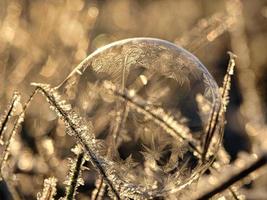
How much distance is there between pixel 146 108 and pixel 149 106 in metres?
0.01

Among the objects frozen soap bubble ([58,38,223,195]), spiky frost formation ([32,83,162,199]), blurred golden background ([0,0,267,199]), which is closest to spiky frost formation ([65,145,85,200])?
spiky frost formation ([32,83,162,199])

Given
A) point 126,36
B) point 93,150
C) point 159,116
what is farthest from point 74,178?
point 126,36

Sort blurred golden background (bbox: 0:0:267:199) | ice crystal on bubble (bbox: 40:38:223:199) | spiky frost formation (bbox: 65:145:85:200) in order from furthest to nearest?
blurred golden background (bbox: 0:0:267:199) < ice crystal on bubble (bbox: 40:38:223:199) < spiky frost formation (bbox: 65:145:85:200)

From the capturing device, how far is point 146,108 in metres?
1.42

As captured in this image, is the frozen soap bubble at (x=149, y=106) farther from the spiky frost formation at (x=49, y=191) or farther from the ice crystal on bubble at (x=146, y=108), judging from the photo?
the spiky frost formation at (x=49, y=191)

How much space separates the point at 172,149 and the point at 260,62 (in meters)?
2.77

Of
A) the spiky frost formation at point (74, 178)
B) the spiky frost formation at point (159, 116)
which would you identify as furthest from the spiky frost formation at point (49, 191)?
the spiky frost formation at point (159, 116)

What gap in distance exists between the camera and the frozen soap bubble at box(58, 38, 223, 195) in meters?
1.32

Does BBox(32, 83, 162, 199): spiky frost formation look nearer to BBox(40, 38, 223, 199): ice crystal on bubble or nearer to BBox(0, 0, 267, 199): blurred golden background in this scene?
BBox(40, 38, 223, 199): ice crystal on bubble

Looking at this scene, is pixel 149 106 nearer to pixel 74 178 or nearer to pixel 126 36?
pixel 74 178

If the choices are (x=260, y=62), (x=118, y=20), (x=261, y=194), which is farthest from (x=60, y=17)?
(x=261, y=194)

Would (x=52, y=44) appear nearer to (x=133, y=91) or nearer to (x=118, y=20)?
(x=118, y=20)

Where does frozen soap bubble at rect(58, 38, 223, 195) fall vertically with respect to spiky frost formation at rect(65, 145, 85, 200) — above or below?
above

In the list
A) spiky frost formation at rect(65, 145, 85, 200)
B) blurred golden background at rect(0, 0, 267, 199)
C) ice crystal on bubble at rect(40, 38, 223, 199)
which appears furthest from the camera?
blurred golden background at rect(0, 0, 267, 199)
